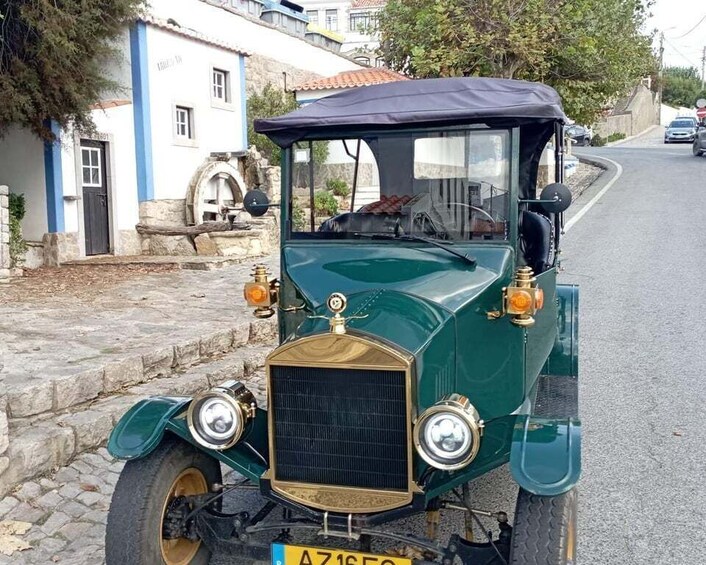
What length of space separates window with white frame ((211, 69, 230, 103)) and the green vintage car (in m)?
12.6

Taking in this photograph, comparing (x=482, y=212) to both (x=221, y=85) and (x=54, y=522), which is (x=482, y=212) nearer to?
(x=54, y=522)

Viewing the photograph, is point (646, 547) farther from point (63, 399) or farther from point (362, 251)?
point (63, 399)

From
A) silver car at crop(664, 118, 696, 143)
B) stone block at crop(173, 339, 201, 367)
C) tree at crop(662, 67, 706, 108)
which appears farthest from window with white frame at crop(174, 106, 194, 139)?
tree at crop(662, 67, 706, 108)

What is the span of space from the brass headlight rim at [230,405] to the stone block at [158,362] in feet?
10.3

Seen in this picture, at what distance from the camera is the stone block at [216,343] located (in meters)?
7.02

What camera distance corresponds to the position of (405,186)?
161 inches

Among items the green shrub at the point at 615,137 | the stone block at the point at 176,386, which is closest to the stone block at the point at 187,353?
the stone block at the point at 176,386

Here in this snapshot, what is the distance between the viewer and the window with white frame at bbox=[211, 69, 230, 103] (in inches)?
640

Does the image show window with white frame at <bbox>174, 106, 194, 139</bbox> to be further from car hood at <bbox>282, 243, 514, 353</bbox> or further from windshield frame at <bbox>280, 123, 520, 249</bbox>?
car hood at <bbox>282, 243, 514, 353</bbox>

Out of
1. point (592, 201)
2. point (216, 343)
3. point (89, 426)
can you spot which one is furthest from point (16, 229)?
point (592, 201)

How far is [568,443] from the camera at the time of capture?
3.05 metres

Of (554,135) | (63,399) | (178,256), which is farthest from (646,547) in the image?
(178,256)

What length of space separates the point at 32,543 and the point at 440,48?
17.1 metres

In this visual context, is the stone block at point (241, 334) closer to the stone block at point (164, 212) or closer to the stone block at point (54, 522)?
the stone block at point (54, 522)
